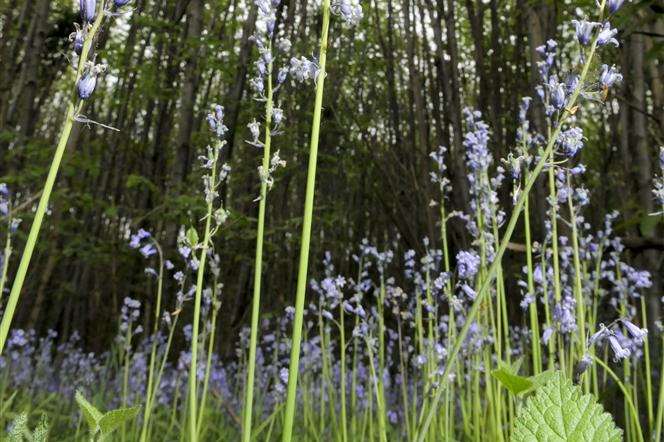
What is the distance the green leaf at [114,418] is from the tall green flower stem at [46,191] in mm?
160

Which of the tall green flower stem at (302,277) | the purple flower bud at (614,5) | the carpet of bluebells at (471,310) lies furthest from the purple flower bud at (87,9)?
the purple flower bud at (614,5)

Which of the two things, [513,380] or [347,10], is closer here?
[513,380]

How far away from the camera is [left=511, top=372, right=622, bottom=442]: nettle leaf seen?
0.76m

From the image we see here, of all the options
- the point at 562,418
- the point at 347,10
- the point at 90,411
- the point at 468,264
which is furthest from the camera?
the point at 468,264

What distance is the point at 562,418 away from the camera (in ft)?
2.53

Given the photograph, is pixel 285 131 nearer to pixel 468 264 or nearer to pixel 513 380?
pixel 468 264

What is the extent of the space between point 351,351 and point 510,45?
3.35 metres

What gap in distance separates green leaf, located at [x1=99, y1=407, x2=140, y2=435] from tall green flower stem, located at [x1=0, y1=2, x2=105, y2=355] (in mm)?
160

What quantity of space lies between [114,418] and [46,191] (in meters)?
0.31

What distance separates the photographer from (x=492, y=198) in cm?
192

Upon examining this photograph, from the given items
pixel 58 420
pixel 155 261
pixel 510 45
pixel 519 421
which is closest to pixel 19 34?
pixel 155 261

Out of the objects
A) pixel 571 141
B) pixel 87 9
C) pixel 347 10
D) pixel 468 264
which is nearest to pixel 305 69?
pixel 347 10

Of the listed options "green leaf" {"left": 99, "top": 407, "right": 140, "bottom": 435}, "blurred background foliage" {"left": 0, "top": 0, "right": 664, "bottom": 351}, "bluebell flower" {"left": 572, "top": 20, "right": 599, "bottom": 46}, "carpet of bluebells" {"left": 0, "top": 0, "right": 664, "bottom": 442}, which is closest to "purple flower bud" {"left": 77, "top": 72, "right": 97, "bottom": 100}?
"carpet of bluebells" {"left": 0, "top": 0, "right": 664, "bottom": 442}

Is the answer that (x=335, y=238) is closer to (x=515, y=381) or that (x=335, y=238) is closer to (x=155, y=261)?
(x=155, y=261)
